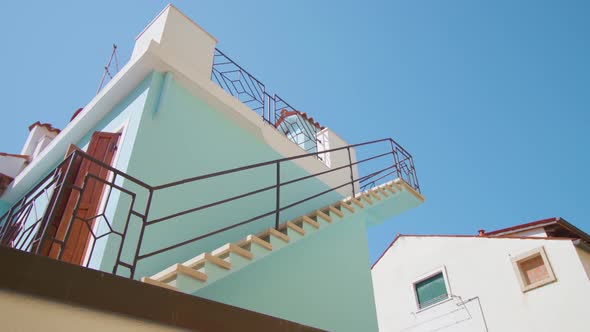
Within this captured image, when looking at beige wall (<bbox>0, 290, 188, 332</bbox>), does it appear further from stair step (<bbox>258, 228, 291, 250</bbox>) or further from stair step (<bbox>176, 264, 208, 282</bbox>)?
stair step (<bbox>258, 228, 291, 250</bbox>)

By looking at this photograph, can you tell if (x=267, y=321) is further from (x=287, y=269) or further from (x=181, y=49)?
(x=181, y=49)

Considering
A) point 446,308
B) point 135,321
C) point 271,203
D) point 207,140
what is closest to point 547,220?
point 446,308

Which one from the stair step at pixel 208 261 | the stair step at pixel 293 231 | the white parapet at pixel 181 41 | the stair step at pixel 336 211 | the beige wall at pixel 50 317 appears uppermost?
the white parapet at pixel 181 41

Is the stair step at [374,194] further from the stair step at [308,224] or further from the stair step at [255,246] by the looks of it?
the stair step at [255,246]

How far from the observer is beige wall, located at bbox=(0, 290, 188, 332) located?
2076mm

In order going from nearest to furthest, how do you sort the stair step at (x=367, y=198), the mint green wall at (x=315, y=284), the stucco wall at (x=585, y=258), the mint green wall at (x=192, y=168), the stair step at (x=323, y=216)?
1. the mint green wall at (x=192, y=168)
2. the mint green wall at (x=315, y=284)
3. the stair step at (x=323, y=216)
4. the stair step at (x=367, y=198)
5. the stucco wall at (x=585, y=258)

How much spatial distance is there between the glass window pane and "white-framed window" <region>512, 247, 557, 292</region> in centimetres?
223

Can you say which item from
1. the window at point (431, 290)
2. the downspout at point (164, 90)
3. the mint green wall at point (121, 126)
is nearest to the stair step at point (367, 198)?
the downspout at point (164, 90)

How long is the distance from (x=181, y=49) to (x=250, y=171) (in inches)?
86.2

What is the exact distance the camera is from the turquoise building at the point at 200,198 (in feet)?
16.2

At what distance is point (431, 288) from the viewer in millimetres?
12711

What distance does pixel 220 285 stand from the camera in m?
5.39

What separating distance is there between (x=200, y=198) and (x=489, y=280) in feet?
28.6

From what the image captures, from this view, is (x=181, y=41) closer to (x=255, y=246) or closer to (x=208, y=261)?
(x=255, y=246)
